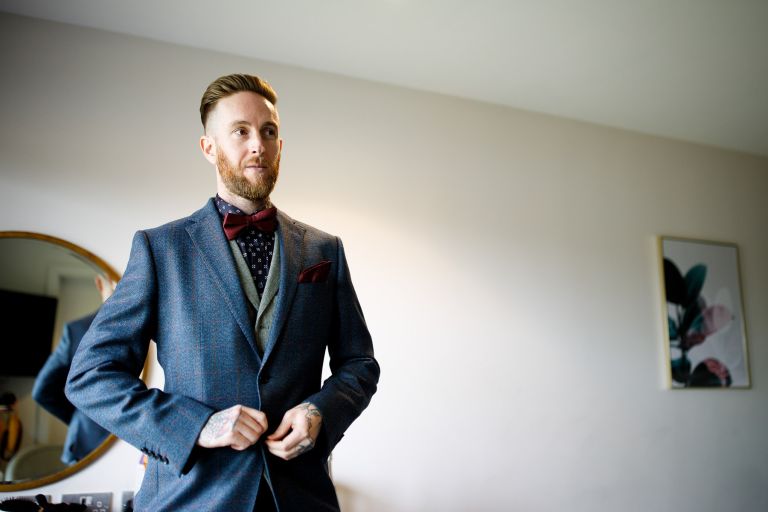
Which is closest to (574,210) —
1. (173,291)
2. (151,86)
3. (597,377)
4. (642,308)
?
(642,308)

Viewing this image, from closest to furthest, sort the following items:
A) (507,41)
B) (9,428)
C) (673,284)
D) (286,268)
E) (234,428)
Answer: (234,428), (286,268), (9,428), (507,41), (673,284)

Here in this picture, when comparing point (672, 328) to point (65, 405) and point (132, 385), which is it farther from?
point (132, 385)

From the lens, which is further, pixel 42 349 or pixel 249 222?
pixel 42 349

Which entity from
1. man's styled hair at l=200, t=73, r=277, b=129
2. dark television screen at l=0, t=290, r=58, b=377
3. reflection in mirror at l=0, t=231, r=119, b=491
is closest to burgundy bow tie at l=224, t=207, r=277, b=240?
man's styled hair at l=200, t=73, r=277, b=129

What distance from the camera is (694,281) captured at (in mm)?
4004

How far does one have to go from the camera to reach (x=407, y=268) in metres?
3.21

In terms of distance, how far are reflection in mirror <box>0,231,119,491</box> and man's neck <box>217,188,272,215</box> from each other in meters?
1.62

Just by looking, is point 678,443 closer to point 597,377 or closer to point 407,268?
point 597,377

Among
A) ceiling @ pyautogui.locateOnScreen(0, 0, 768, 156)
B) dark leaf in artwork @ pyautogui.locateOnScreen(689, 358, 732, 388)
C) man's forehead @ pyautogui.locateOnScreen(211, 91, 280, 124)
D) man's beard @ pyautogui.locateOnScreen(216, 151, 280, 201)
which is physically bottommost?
dark leaf in artwork @ pyautogui.locateOnScreen(689, 358, 732, 388)

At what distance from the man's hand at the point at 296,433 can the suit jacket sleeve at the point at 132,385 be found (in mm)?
131

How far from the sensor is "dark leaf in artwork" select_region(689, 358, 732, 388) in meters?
3.87

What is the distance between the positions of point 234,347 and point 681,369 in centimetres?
359

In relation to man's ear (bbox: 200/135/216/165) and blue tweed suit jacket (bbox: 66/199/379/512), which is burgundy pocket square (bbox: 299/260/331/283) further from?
man's ear (bbox: 200/135/216/165)

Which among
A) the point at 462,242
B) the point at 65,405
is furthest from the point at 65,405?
the point at 462,242
